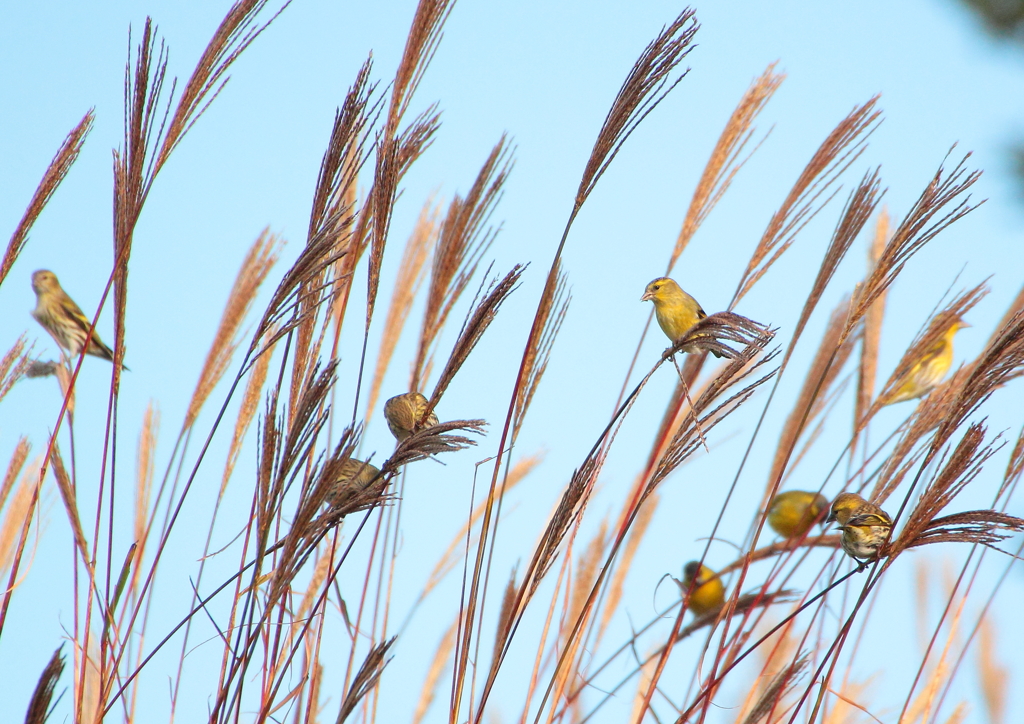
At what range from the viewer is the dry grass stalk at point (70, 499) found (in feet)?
5.96

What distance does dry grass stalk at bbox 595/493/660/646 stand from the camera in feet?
8.55

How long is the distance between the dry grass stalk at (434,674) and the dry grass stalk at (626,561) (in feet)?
1.76

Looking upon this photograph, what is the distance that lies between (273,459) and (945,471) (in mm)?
924

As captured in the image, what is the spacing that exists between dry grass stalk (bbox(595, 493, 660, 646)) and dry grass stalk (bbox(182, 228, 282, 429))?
3.89 feet

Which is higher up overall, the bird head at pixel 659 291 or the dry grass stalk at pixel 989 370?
the bird head at pixel 659 291

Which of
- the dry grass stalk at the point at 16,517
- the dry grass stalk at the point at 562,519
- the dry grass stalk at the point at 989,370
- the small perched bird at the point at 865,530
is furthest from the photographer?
the dry grass stalk at the point at 16,517

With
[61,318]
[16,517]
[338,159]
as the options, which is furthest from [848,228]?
[61,318]

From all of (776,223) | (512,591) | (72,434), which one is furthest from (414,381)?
(776,223)

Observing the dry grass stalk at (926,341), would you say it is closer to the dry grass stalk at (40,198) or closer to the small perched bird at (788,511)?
the small perched bird at (788,511)

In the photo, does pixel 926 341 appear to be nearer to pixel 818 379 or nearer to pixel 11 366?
pixel 818 379

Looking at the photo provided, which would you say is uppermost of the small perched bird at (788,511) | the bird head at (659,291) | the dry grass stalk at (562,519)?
the bird head at (659,291)

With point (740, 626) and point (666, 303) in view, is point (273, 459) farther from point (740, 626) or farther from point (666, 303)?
point (666, 303)

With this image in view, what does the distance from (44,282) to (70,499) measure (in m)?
2.90

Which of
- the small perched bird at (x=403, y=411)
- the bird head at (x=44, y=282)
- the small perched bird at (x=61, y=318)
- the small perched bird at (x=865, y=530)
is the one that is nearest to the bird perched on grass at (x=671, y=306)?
the small perched bird at (x=403, y=411)
